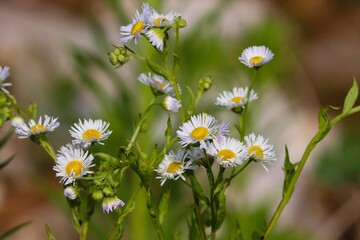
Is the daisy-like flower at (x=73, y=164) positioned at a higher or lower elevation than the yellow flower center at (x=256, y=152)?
lower

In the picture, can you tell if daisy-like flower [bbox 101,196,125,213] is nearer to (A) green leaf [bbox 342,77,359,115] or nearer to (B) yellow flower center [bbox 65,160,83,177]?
(B) yellow flower center [bbox 65,160,83,177]

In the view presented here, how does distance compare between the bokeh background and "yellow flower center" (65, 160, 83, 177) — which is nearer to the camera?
"yellow flower center" (65, 160, 83, 177)

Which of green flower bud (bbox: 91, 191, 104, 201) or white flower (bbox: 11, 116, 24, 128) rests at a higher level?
white flower (bbox: 11, 116, 24, 128)

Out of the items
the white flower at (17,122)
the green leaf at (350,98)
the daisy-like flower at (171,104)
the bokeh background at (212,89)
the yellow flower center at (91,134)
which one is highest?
the bokeh background at (212,89)

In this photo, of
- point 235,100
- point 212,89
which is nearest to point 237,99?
point 235,100

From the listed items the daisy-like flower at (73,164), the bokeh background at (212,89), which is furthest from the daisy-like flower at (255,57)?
the bokeh background at (212,89)

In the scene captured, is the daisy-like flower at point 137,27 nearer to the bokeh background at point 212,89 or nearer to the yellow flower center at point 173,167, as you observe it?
the yellow flower center at point 173,167

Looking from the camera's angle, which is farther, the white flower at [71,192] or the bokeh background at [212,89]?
the bokeh background at [212,89]

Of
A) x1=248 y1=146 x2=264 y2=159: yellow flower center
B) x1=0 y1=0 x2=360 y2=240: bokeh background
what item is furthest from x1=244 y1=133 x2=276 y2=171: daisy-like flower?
x1=0 y1=0 x2=360 y2=240: bokeh background
